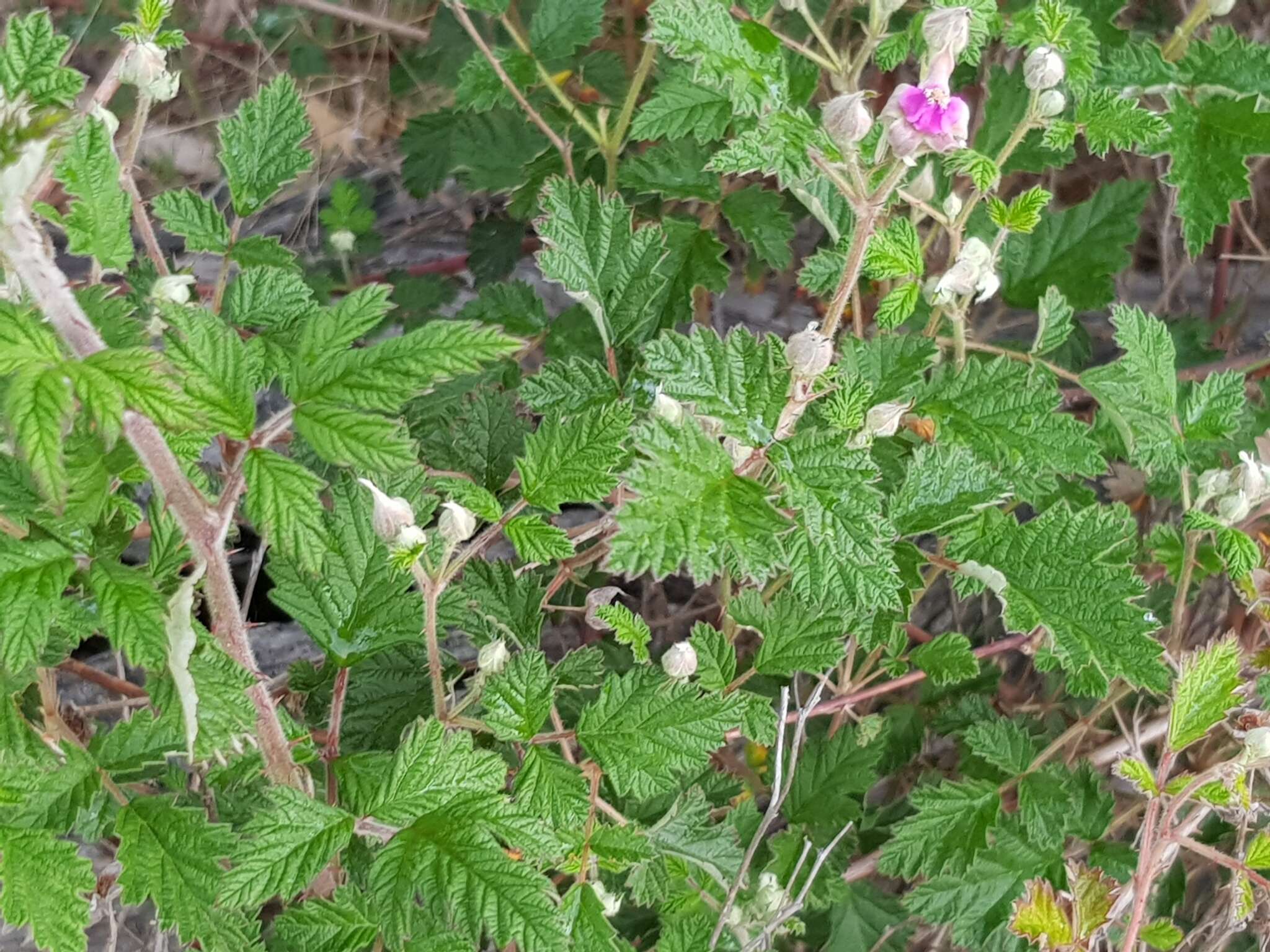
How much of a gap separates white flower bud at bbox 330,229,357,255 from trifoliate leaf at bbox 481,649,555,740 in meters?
1.23

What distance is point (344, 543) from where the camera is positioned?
1.05m

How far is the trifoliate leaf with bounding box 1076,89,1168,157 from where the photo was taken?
115cm

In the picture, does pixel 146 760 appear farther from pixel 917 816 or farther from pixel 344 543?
pixel 917 816

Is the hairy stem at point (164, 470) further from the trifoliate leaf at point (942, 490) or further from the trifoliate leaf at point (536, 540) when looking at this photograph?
the trifoliate leaf at point (942, 490)

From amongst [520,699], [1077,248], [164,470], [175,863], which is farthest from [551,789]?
[1077,248]

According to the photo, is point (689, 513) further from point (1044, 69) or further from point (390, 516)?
point (1044, 69)

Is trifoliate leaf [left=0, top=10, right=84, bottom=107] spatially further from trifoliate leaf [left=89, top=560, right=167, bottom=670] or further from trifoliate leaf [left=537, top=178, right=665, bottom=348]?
trifoliate leaf [left=537, top=178, right=665, bottom=348]

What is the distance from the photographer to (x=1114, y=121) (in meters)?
1.16

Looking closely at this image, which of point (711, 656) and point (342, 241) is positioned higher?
point (342, 241)

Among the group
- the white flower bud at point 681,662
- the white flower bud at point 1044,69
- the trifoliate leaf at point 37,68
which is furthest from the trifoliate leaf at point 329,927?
the white flower bud at point 1044,69

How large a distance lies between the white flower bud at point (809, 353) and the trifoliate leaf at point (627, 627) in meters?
0.31

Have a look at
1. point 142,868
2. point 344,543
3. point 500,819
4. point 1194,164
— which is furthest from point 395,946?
point 1194,164

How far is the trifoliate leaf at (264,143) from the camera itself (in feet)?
3.80

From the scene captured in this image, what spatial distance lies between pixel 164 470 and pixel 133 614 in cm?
12
